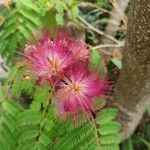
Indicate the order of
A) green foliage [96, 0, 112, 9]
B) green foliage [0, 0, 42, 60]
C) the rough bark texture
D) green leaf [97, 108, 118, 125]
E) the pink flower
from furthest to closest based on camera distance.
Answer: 1. green foliage [96, 0, 112, 9]
2. green foliage [0, 0, 42, 60]
3. green leaf [97, 108, 118, 125]
4. the rough bark texture
5. the pink flower

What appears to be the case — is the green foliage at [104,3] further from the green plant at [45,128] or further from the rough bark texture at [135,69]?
the green plant at [45,128]

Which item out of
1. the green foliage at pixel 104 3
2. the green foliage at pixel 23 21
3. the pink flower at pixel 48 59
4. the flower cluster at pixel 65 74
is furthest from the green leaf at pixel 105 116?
the green foliage at pixel 104 3

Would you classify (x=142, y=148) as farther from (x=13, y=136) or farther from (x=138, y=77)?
(x=13, y=136)

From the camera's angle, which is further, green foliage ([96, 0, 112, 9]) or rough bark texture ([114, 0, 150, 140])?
green foliage ([96, 0, 112, 9])

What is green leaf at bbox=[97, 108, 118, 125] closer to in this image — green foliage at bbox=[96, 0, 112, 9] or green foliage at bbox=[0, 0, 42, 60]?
green foliage at bbox=[0, 0, 42, 60]

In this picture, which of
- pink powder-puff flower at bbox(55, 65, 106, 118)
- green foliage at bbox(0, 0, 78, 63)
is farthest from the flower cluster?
green foliage at bbox(0, 0, 78, 63)

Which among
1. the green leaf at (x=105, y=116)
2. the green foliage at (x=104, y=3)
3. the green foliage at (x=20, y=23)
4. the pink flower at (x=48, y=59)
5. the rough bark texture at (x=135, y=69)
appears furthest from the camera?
the green foliage at (x=104, y=3)

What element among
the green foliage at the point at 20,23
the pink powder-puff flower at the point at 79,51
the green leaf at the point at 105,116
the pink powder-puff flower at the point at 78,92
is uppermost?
the green foliage at the point at 20,23
